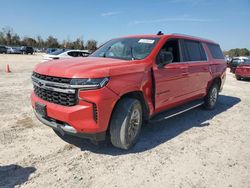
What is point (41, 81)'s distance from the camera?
148 inches

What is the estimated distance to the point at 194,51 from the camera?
602 cm

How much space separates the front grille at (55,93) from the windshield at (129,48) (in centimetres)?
152

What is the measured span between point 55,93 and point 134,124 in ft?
4.81

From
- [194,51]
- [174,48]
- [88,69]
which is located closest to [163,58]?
[174,48]

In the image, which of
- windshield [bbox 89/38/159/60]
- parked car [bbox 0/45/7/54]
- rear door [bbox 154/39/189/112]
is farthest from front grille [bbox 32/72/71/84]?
parked car [bbox 0/45/7/54]

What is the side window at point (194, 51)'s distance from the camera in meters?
5.66

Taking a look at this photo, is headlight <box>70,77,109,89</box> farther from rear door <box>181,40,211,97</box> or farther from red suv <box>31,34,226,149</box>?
rear door <box>181,40,211,97</box>

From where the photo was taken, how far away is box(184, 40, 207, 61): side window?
566 centimetres

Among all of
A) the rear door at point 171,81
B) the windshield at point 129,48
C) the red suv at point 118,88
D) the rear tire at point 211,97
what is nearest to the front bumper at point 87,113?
the red suv at point 118,88

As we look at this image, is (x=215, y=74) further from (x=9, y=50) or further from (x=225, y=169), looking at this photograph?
(x=9, y=50)

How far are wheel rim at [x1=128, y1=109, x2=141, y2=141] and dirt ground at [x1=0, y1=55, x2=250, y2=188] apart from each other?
27cm

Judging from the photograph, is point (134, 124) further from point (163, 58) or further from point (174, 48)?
point (174, 48)

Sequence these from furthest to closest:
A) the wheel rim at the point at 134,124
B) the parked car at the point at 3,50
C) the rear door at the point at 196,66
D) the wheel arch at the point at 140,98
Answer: the parked car at the point at 3,50 → the rear door at the point at 196,66 → the wheel rim at the point at 134,124 → the wheel arch at the point at 140,98

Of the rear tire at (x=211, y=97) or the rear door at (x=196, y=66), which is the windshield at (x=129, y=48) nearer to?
the rear door at (x=196, y=66)
